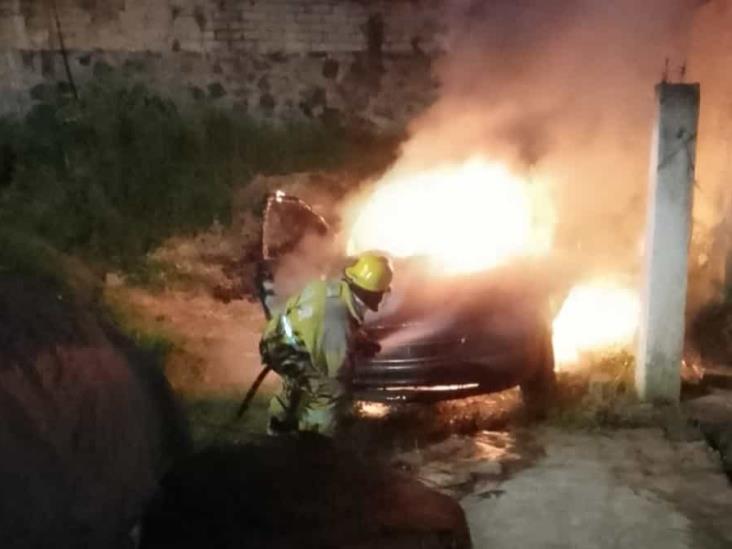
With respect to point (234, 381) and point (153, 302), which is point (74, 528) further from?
point (153, 302)

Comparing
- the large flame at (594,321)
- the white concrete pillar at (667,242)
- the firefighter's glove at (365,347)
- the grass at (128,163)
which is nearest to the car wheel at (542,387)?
the white concrete pillar at (667,242)

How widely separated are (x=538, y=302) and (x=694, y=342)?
2486mm

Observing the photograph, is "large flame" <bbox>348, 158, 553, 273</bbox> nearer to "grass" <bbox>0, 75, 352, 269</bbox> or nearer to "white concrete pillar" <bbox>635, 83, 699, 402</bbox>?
"white concrete pillar" <bbox>635, 83, 699, 402</bbox>

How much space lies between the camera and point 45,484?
12.0 feet

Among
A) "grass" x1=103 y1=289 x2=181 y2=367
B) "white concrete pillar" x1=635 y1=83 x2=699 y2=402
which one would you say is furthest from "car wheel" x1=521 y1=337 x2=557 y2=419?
"grass" x1=103 y1=289 x2=181 y2=367

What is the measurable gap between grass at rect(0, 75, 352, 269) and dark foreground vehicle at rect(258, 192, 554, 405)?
529 centimetres

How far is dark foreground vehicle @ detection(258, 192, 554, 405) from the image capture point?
6691 mm

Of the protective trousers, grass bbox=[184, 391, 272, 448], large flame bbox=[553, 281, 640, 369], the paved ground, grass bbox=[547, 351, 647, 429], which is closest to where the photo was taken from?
the paved ground

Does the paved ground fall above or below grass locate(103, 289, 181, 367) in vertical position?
below

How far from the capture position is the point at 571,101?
37.3ft

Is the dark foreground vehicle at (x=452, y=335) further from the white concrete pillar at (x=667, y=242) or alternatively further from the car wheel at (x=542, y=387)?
the white concrete pillar at (x=667, y=242)

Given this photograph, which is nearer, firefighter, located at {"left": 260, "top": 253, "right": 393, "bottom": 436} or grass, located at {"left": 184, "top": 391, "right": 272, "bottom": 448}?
firefighter, located at {"left": 260, "top": 253, "right": 393, "bottom": 436}

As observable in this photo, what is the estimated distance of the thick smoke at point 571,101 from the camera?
10148 millimetres

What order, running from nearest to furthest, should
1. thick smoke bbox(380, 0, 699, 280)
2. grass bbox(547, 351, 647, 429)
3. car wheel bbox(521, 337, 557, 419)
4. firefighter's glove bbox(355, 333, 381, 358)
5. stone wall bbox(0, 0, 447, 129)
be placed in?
firefighter's glove bbox(355, 333, 381, 358), grass bbox(547, 351, 647, 429), car wheel bbox(521, 337, 557, 419), thick smoke bbox(380, 0, 699, 280), stone wall bbox(0, 0, 447, 129)
